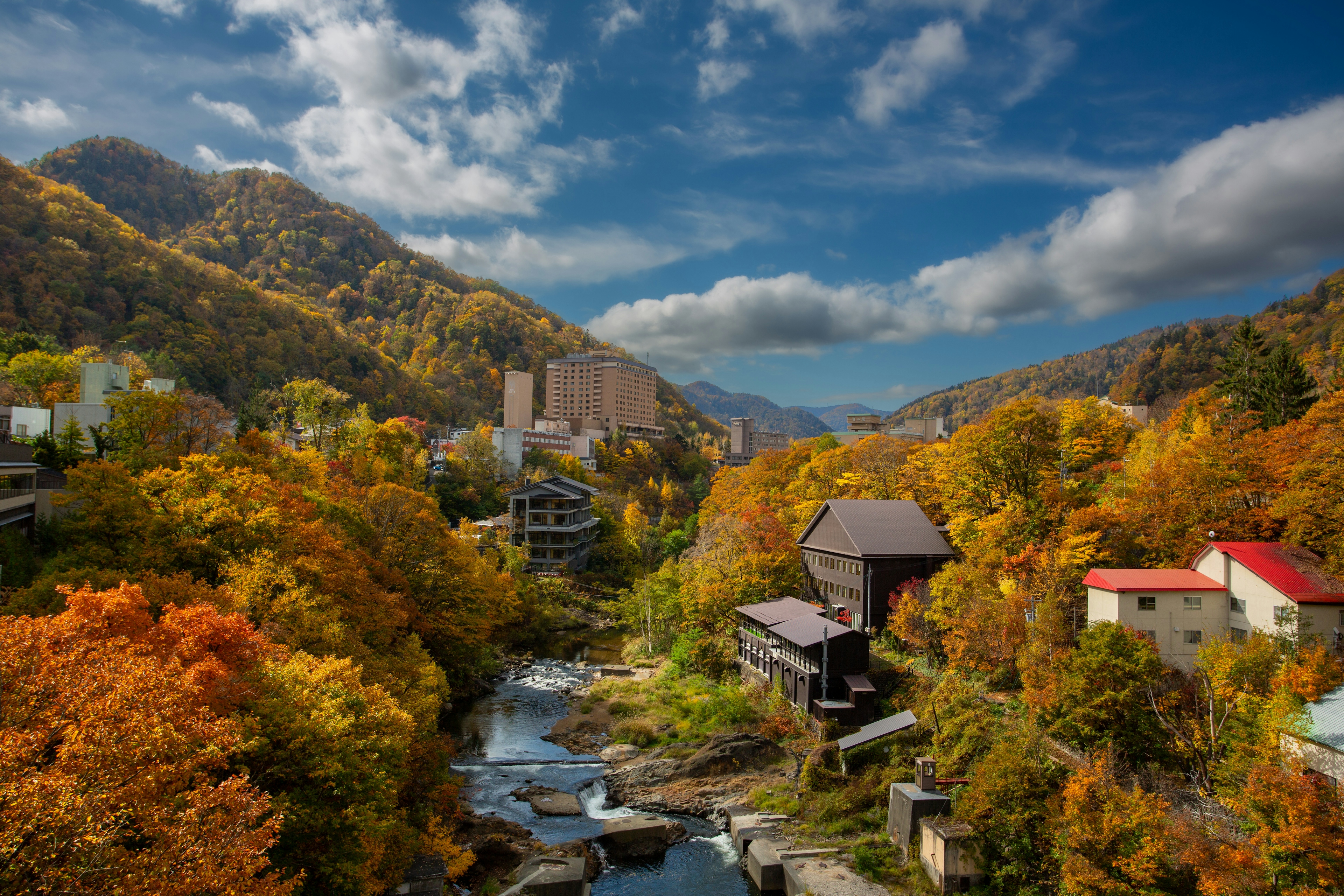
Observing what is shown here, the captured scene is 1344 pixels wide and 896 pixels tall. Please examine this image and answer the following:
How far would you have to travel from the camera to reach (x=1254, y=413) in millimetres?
30047

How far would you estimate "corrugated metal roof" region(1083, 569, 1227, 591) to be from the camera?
1959 cm

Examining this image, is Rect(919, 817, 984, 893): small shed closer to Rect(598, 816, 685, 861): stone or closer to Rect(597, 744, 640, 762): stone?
Rect(598, 816, 685, 861): stone

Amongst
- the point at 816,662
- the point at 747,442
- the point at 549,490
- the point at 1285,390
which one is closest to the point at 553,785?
the point at 816,662

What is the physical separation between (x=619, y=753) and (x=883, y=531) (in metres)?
15.1

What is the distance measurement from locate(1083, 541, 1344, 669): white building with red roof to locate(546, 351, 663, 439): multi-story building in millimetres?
105424

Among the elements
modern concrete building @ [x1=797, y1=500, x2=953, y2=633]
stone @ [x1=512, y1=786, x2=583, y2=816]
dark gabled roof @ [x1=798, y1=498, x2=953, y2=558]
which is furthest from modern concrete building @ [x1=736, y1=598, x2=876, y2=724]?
stone @ [x1=512, y1=786, x2=583, y2=816]

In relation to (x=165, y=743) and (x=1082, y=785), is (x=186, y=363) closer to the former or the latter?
(x=165, y=743)

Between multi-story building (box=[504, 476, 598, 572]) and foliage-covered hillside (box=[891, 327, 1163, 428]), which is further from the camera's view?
foliage-covered hillside (box=[891, 327, 1163, 428])

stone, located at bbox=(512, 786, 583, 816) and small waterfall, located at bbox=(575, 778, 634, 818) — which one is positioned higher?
stone, located at bbox=(512, 786, 583, 816)

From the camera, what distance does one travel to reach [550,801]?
895 inches

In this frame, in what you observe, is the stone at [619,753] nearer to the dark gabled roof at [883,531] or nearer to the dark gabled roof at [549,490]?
the dark gabled roof at [883,531]

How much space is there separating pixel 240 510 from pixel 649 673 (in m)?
22.2

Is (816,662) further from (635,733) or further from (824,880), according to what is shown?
(824,880)

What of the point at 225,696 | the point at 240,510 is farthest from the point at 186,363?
the point at 225,696
